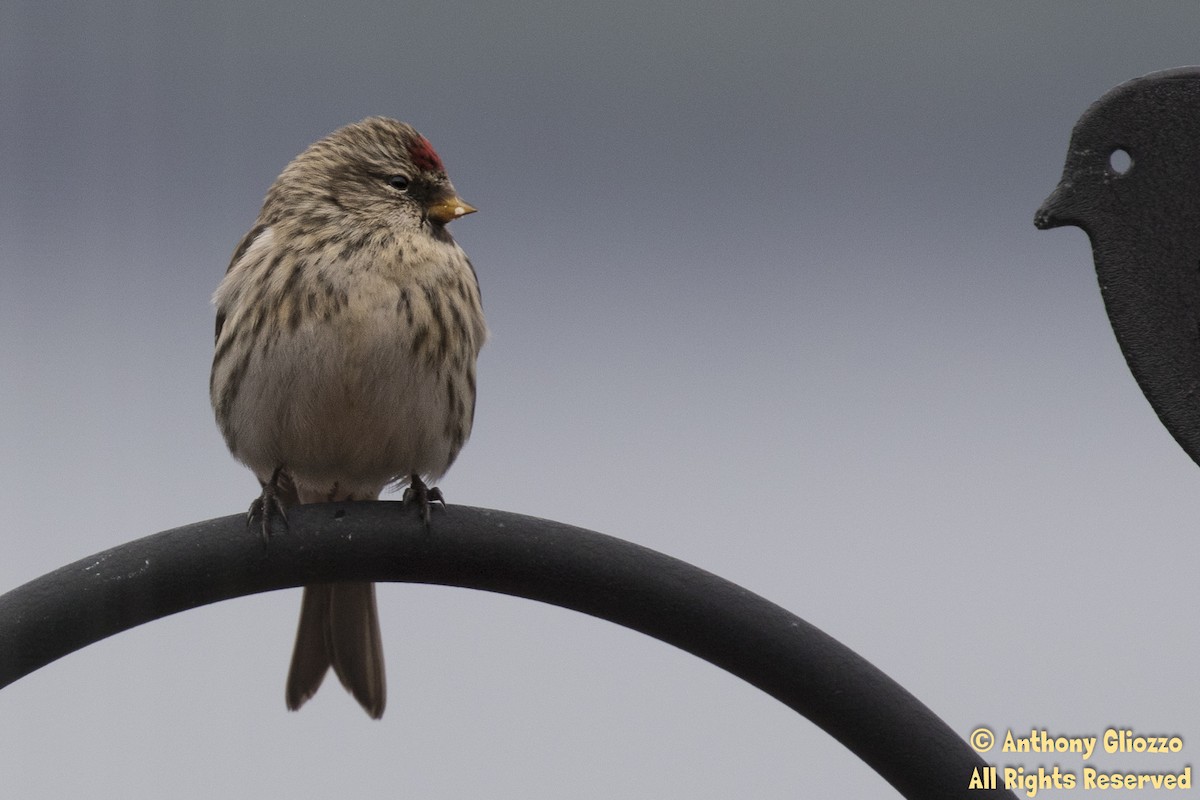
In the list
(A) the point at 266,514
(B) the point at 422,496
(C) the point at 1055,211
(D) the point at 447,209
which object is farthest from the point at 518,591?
(D) the point at 447,209

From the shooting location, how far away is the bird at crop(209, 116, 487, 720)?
2291 mm

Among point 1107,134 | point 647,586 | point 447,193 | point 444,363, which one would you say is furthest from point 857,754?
point 447,193

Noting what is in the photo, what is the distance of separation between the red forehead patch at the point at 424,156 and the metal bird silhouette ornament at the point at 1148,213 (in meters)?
1.19

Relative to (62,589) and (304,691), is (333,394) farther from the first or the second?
(62,589)

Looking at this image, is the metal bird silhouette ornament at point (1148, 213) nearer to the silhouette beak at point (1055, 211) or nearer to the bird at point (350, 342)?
the silhouette beak at point (1055, 211)

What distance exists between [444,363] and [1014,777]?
108 cm

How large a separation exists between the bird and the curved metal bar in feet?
1.50

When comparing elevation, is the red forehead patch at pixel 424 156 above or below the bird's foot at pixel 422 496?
above

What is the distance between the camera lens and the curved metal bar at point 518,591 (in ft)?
5.08

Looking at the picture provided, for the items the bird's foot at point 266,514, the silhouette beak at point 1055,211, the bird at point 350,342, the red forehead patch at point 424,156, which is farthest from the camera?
the red forehead patch at point 424,156

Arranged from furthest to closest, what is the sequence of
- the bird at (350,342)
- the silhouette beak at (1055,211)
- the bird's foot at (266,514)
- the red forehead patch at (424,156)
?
the red forehead patch at (424,156)
the bird at (350,342)
the bird's foot at (266,514)
the silhouette beak at (1055,211)

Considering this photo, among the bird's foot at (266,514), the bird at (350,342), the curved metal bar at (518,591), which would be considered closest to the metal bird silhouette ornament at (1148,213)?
the curved metal bar at (518,591)

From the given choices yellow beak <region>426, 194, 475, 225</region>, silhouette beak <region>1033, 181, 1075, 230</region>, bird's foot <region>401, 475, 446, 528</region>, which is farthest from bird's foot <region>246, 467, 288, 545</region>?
silhouette beak <region>1033, 181, 1075, 230</region>

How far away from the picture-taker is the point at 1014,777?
161cm
